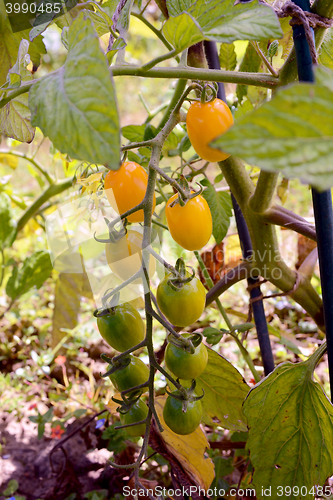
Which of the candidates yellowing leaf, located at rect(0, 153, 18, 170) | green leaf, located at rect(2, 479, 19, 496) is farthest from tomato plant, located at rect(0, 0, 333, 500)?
yellowing leaf, located at rect(0, 153, 18, 170)

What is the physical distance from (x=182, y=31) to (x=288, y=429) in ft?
1.70

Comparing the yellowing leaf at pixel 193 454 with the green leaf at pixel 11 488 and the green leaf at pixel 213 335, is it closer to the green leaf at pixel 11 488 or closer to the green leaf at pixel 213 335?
the green leaf at pixel 213 335

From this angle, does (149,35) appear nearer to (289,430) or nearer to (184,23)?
(184,23)

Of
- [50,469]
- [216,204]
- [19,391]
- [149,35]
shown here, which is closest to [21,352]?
[19,391]

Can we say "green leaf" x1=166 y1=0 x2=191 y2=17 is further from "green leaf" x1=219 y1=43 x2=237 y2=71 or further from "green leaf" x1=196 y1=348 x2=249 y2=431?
"green leaf" x1=196 y1=348 x2=249 y2=431

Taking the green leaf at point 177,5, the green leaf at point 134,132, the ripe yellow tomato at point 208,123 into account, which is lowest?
the ripe yellow tomato at point 208,123

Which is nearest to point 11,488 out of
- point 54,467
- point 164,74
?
point 54,467

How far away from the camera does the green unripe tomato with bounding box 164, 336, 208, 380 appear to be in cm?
39

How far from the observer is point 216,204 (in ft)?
2.28

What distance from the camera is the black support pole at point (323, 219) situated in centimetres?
38

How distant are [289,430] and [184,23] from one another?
52 cm

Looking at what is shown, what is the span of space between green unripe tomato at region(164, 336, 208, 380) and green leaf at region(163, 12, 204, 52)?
292 mm

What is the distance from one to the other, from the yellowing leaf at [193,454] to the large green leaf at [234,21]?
1.61 feet

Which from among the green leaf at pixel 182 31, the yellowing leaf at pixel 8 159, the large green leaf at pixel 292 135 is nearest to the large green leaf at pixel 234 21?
the green leaf at pixel 182 31
